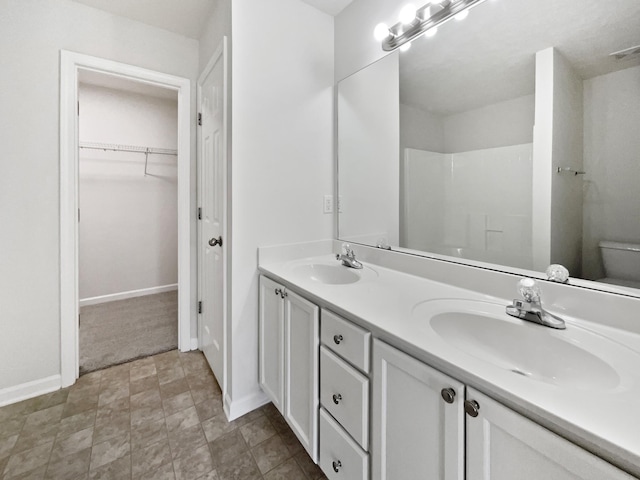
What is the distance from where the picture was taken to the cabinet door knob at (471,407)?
0.60 m

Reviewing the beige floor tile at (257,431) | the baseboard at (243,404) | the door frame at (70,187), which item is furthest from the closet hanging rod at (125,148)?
the beige floor tile at (257,431)

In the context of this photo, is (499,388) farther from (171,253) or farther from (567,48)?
(171,253)

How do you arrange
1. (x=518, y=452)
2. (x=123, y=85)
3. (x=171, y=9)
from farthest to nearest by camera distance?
(x=123, y=85) → (x=171, y=9) → (x=518, y=452)

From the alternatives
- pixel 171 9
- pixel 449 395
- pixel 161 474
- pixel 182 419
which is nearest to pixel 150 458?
pixel 161 474

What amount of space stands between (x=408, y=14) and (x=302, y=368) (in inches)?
65.8

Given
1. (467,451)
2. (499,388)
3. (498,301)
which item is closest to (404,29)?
(498,301)

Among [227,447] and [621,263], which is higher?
[621,263]

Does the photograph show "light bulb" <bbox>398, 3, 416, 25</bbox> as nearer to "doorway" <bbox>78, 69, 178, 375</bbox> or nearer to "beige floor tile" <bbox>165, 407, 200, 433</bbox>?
"beige floor tile" <bbox>165, 407, 200, 433</bbox>

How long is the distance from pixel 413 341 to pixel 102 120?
385cm

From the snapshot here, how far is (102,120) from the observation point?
3076 mm

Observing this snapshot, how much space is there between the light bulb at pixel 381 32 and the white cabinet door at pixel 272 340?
140 cm

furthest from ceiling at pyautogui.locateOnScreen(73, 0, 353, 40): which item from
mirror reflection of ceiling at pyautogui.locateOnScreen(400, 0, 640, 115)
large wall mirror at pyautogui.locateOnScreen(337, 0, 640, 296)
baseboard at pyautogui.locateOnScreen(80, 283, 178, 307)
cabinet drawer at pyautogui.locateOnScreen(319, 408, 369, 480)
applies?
baseboard at pyautogui.locateOnScreen(80, 283, 178, 307)

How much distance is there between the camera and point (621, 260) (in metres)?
0.85

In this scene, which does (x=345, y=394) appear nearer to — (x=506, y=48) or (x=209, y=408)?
(x=209, y=408)
